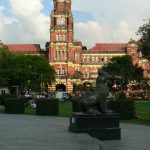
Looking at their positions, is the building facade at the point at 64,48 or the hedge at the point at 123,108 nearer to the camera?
the hedge at the point at 123,108

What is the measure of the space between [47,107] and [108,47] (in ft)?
325

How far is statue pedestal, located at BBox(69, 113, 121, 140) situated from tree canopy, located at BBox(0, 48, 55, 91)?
71111mm

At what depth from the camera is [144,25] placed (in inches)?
1561

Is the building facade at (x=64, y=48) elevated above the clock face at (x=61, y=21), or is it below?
below

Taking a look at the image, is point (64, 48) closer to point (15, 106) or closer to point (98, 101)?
point (15, 106)

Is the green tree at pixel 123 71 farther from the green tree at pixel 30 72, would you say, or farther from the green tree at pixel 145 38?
the green tree at pixel 145 38

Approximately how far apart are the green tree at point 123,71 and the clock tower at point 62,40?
64.2 ft

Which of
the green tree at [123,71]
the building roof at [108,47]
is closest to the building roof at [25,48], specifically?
the building roof at [108,47]

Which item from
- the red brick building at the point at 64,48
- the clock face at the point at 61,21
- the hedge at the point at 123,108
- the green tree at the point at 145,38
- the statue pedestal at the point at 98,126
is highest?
the clock face at the point at 61,21

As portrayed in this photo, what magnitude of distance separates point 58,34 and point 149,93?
135 feet

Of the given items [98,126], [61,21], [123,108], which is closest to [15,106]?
[123,108]

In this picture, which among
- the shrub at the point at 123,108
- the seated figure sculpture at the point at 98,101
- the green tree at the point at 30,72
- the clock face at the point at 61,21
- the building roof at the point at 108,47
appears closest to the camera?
the seated figure sculpture at the point at 98,101

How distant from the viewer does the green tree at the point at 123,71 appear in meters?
95.9

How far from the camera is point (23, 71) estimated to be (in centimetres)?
9412
